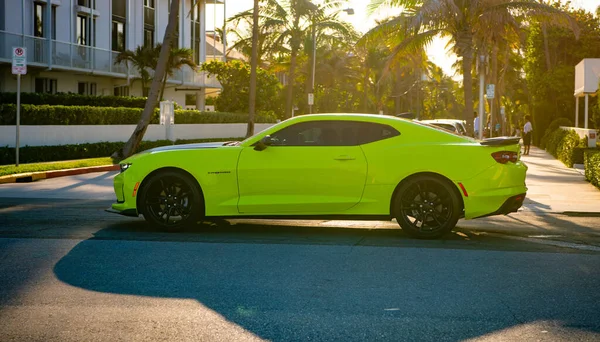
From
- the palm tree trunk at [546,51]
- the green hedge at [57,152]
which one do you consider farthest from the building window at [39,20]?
the palm tree trunk at [546,51]

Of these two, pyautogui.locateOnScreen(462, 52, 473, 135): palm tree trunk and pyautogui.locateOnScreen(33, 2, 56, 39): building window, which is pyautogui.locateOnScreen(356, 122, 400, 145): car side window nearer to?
pyautogui.locateOnScreen(462, 52, 473, 135): palm tree trunk

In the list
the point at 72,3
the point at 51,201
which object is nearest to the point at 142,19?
the point at 72,3

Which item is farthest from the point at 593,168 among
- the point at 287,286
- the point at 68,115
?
the point at 68,115

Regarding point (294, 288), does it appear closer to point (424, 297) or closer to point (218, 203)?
point (424, 297)

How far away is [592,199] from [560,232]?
15.8 ft

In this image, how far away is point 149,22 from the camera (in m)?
48.9

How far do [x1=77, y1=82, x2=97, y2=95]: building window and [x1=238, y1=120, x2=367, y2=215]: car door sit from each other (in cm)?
3292

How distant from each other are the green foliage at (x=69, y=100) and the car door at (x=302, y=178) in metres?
20.7

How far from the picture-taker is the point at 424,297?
6.84 m

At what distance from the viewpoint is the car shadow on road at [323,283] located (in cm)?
598

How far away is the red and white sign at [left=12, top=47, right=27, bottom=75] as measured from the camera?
20.5 metres

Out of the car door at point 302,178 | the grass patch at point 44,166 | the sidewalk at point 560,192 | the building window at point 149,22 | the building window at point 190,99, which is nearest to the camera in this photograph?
the car door at point 302,178

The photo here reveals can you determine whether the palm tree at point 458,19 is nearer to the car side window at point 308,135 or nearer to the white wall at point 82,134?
the white wall at point 82,134

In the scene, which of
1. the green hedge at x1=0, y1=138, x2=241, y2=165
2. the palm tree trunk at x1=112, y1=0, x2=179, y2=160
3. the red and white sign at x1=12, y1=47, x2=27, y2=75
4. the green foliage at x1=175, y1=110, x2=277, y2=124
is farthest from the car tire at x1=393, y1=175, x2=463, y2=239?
the green foliage at x1=175, y1=110, x2=277, y2=124
